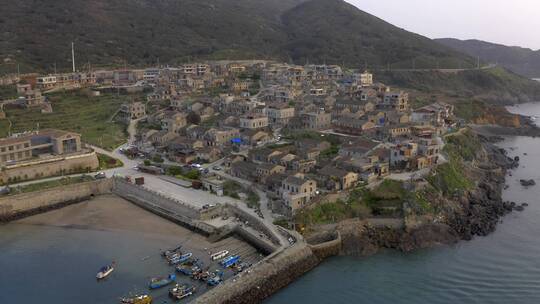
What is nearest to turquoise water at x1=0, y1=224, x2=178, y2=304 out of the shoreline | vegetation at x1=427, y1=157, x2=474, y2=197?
the shoreline

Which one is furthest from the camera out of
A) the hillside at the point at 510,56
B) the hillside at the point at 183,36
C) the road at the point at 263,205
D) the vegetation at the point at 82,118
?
the hillside at the point at 510,56

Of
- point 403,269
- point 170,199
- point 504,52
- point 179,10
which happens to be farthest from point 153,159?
point 504,52

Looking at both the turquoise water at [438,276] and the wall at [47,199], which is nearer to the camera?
the turquoise water at [438,276]

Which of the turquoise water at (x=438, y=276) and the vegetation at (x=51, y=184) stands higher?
the vegetation at (x=51, y=184)

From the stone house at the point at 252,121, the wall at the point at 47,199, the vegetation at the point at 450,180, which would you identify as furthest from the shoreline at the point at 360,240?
the stone house at the point at 252,121

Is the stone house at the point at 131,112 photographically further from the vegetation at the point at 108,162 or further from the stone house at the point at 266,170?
the stone house at the point at 266,170

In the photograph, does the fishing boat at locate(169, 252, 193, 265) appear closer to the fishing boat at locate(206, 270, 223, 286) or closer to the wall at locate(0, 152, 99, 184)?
the fishing boat at locate(206, 270, 223, 286)

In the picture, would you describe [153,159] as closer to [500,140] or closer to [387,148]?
[387,148]
